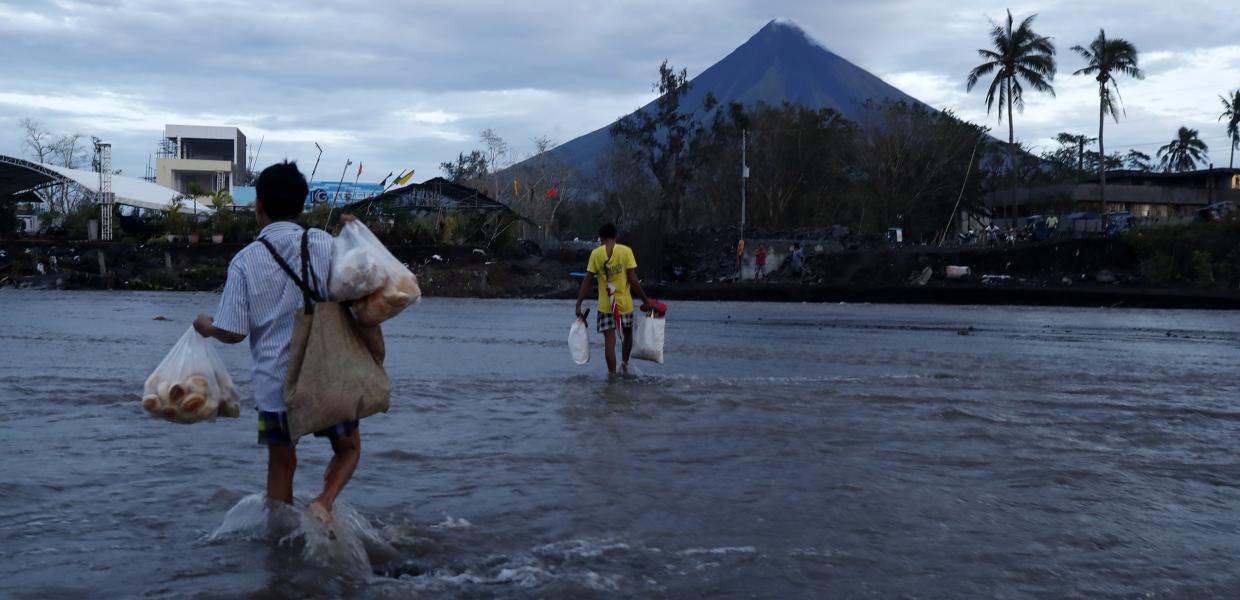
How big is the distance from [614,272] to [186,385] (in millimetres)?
6715

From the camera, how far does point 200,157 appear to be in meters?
119

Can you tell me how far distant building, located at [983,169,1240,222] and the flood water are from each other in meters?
62.0

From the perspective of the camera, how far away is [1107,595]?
12.6 ft

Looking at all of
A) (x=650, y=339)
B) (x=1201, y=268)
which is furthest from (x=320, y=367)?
(x=1201, y=268)

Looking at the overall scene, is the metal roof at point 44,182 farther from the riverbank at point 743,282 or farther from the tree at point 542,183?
the tree at point 542,183

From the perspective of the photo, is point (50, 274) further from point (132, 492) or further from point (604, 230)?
point (132, 492)

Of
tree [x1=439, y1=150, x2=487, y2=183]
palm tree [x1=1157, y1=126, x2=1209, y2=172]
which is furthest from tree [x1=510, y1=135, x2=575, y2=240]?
palm tree [x1=1157, y1=126, x2=1209, y2=172]

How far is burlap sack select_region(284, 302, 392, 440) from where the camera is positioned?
396 cm

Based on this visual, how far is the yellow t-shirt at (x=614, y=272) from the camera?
10711mm

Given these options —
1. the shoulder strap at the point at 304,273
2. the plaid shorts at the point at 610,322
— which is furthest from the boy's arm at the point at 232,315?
the plaid shorts at the point at 610,322

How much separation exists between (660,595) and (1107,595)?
1463 millimetres

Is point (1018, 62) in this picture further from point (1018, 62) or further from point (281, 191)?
point (281, 191)

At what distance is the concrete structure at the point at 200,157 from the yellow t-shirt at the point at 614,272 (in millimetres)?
103043

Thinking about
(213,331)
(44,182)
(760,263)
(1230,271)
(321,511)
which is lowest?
(321,511)
